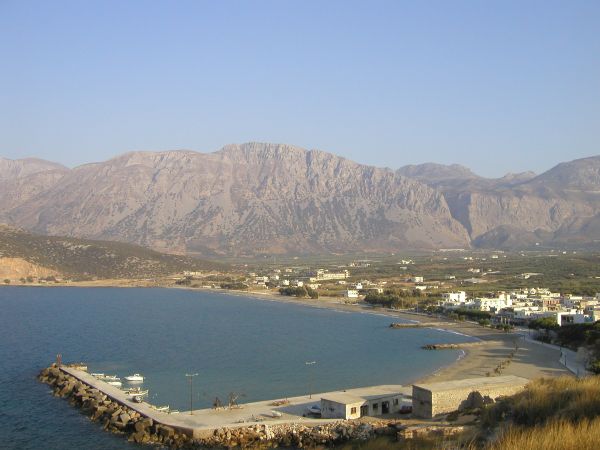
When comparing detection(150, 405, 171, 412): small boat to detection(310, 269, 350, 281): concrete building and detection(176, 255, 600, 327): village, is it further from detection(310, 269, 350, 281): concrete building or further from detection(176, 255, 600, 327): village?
detection(310, 269, 350, 281): concrete building

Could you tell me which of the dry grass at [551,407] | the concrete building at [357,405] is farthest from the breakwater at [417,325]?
→ the dry grass at [551,407]

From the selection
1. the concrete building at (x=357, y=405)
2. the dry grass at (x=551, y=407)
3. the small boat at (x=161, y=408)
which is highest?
the dry grass at (x=551, y=407)

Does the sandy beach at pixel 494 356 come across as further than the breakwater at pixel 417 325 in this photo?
No

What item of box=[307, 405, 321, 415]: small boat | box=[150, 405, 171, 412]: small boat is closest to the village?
box=[307, 405, 321, 415]: small boat

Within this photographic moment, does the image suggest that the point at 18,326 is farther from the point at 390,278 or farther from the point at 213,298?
the point at 390,278

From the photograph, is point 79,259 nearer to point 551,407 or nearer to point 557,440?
point 551,407

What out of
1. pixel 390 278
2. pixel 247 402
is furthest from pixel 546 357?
pixel 390 278

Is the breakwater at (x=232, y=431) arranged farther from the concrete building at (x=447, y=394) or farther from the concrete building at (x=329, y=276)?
the concrete building at (x=329, y=276)
